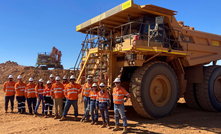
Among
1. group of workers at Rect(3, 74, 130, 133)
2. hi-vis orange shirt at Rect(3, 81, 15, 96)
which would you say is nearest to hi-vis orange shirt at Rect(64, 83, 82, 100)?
group of workers at Rect(3, 74, 130, 133)

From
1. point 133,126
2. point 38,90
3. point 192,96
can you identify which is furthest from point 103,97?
point 192,96

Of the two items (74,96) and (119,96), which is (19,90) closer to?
(74,96)

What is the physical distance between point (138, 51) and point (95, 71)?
206cm

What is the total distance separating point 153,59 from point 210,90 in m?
3.37

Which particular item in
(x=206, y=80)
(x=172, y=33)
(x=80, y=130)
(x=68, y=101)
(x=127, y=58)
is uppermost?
(x=172, y=33)

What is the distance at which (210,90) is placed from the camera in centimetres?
831

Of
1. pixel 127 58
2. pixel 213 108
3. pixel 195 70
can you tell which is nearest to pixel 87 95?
pixel 127 58

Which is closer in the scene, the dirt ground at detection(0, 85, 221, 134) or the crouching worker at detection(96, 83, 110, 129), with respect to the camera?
the dirt ground at detection(0, 85, 221, 134)

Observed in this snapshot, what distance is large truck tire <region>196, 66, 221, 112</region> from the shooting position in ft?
27.2

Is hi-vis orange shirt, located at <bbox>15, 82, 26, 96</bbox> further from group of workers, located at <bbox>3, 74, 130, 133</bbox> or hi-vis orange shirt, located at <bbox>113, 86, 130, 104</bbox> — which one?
hi-vis orange shirt, located at <bbox>113, 86, 130, 104</bbox>

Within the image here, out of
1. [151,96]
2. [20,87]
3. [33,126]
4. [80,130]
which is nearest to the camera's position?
[80,130]

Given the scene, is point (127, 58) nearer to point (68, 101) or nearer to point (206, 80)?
point (68, 101)

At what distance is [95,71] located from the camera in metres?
7.17

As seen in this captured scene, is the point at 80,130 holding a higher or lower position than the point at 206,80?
lower
